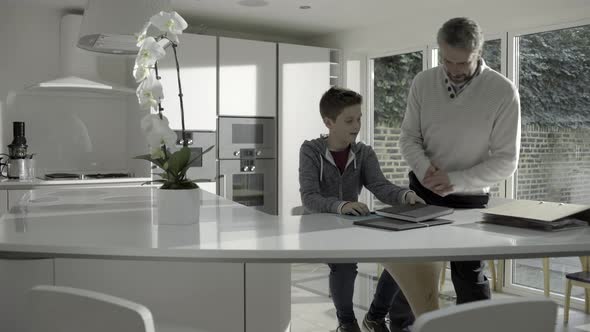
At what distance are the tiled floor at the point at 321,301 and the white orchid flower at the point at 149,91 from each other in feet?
7.07

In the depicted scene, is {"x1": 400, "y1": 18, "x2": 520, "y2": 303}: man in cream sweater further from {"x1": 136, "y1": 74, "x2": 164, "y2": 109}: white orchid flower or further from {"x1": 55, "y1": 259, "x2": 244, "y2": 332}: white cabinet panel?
{"x1": 136, "y1": 74, "x2": 164, "y2": 109}: white orchid flower

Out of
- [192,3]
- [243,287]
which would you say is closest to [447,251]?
[243,287]

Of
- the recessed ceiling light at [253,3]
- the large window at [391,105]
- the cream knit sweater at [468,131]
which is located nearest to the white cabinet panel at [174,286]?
the cream knit sweater at [468,131]

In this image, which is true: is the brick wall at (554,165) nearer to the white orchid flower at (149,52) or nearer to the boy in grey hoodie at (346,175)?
the boy in grey hoodie at (346,175)

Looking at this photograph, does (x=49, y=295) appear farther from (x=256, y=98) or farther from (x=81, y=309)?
(x=256, y=98)

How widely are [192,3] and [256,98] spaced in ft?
3.74

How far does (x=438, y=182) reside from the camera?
223 centimetres

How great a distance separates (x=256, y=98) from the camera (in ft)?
18.2

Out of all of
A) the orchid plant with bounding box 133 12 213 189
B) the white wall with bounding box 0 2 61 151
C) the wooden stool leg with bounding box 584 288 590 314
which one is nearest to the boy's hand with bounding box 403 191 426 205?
the orchid plant with bounding box 133 12 213 189

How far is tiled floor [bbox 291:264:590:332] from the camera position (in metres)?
3.54

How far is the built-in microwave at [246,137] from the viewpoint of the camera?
5.39 meters

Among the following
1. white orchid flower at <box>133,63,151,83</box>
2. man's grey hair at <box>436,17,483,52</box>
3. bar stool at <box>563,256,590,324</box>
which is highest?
man's grey hair at <box>436,17,483,52</box>

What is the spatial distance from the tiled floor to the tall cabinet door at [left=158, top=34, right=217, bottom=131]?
162 cm

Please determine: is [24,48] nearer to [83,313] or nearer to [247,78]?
[247,78]
